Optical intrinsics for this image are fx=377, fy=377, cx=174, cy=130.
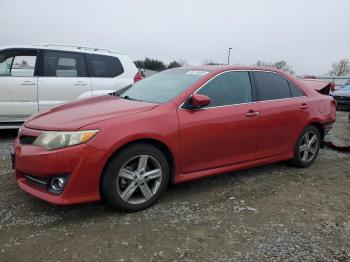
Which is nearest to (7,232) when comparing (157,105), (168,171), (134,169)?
(134,169)

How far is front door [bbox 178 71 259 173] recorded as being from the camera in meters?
4.09

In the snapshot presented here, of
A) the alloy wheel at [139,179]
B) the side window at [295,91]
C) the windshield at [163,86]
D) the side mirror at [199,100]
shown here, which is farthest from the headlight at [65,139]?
the side window at [295,91]

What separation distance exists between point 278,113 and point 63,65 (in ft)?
14.1

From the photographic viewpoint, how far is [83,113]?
3.86 metres

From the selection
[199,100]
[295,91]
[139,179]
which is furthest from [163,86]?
[295,91]

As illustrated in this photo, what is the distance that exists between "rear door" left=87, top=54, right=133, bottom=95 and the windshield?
2535 mm

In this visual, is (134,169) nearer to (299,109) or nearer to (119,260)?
(119,260)

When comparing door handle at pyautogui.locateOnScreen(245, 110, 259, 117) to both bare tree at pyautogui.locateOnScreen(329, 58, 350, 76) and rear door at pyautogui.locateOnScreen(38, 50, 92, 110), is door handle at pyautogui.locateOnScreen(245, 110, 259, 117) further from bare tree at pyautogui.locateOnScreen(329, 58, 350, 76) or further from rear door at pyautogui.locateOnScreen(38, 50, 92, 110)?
bare tree at pyautogui.locateOnScreen(329, 58, 350, 76)

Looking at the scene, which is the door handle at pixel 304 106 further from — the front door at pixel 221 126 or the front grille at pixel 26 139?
the front grille at pixel 26 139

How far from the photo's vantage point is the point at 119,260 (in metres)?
2.95

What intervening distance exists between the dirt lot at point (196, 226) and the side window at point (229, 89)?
1.06 meters

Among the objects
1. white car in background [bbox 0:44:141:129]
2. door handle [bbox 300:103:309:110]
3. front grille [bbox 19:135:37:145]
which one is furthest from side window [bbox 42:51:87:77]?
door handle [bbox 300:103:309:110]

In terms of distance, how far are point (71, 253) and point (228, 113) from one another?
233 centimetres

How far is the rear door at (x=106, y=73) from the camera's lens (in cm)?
748
